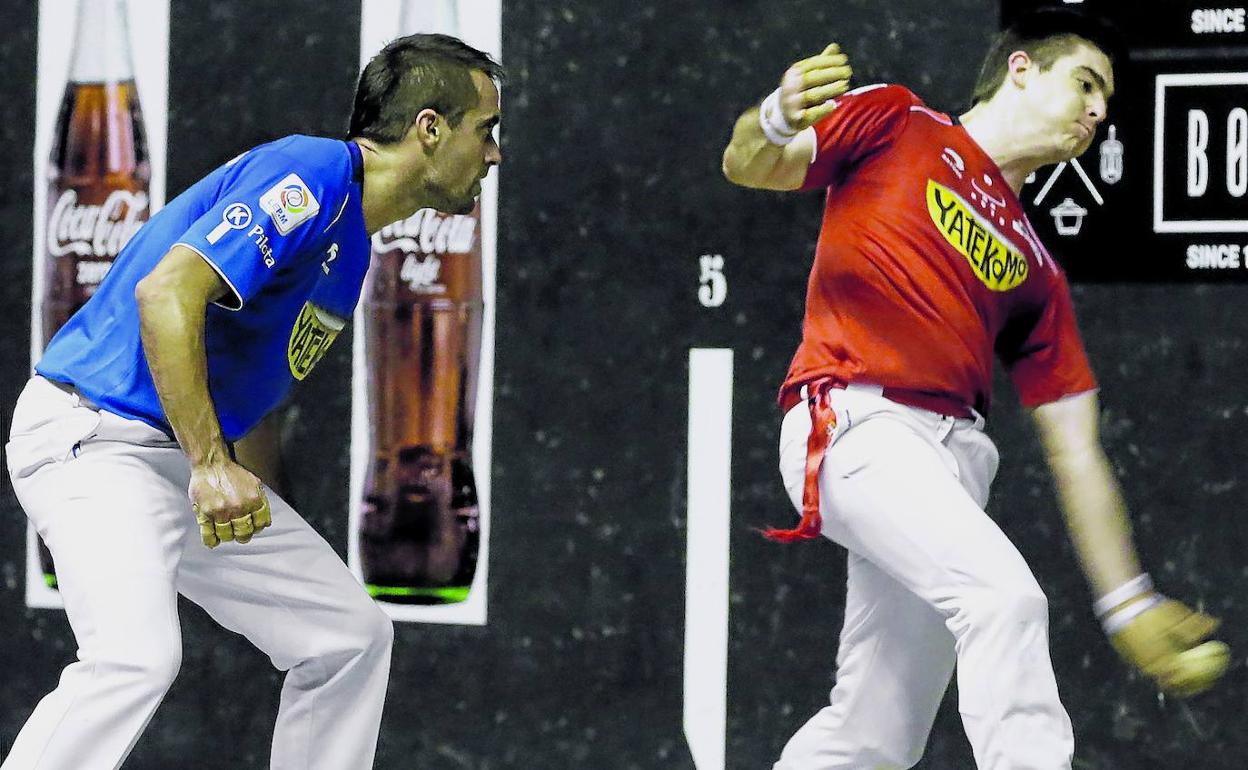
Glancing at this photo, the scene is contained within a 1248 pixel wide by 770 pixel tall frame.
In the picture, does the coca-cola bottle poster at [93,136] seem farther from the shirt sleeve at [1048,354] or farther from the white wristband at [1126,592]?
the white wristband at [1126,592]

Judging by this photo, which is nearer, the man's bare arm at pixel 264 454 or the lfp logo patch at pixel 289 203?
the lfp logo patch at pixel 289 203

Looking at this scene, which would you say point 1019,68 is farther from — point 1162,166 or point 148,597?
point 148,597

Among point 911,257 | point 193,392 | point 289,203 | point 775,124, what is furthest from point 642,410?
point 193,392

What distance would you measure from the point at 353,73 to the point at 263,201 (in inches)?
46.8

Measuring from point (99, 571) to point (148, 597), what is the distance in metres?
0.07

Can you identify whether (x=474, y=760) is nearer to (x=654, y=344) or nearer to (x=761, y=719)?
(x=761, y=719)

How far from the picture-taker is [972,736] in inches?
86.1

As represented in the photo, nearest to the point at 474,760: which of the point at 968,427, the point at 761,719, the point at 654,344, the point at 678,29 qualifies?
the point at 761,719

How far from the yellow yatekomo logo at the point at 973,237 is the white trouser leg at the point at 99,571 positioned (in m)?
1.19

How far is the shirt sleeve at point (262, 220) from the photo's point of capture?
2.04m

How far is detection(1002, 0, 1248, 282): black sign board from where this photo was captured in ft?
9.48

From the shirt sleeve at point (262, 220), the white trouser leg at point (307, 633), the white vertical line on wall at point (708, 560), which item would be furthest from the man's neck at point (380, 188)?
the white vertical line on wall at point (708, 560)

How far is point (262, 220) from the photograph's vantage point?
2.07 meters

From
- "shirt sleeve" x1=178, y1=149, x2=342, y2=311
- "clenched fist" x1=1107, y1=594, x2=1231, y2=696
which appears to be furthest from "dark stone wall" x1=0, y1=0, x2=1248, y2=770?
"shirt sleeve" x1=178, y1=149, x2=342, y2=311
